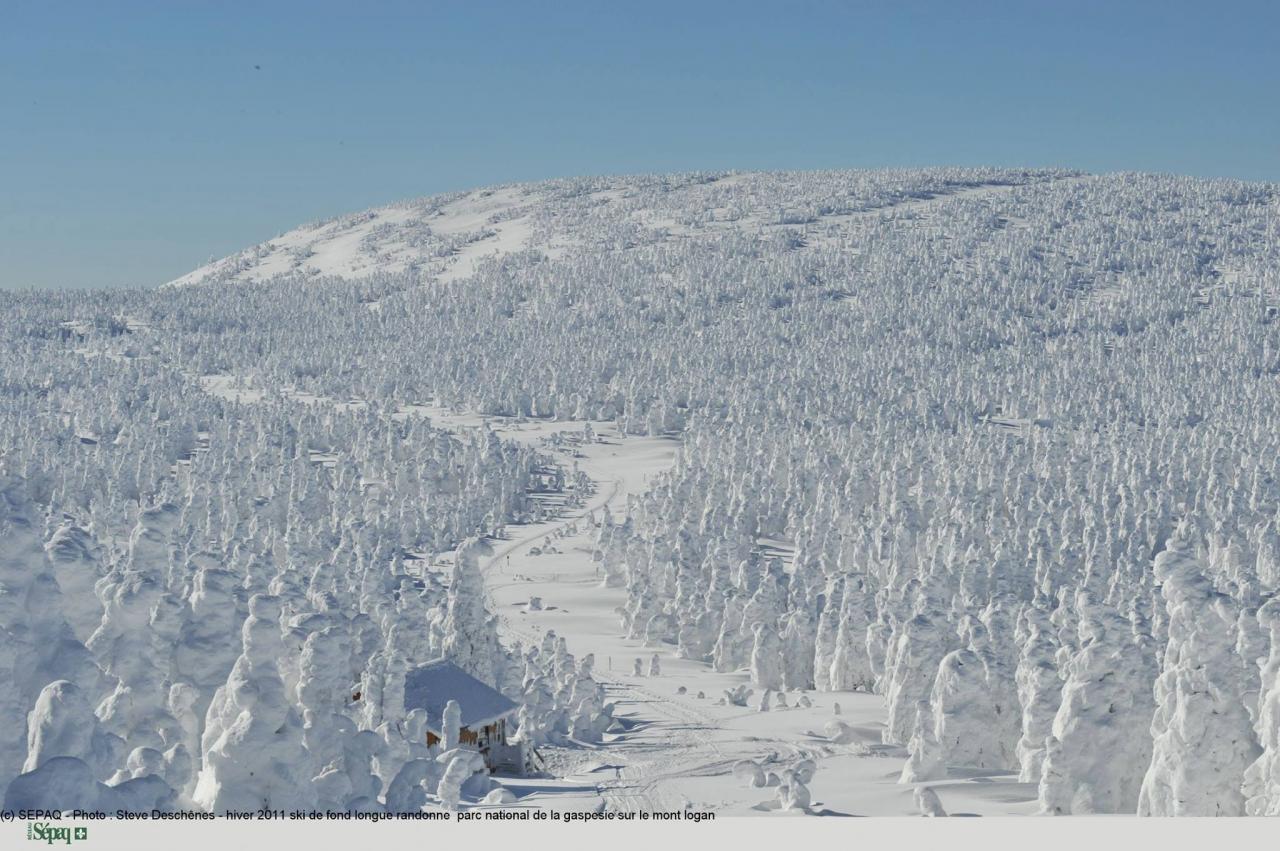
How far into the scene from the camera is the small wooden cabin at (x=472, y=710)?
49.9 metres

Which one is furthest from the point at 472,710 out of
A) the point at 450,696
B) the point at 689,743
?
the point at 689,743

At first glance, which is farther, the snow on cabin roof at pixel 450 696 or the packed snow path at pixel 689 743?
the snow on cabin roof at pixel 450 696

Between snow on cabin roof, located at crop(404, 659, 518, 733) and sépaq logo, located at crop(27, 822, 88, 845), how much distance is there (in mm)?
30783

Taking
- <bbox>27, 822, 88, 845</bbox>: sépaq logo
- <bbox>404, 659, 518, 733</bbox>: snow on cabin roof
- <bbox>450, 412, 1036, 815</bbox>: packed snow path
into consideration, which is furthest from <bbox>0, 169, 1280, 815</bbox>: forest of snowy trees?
<bbox>404, 659, 518, 733</bbox>: snow on cabin roof

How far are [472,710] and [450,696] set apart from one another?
4.04 ft

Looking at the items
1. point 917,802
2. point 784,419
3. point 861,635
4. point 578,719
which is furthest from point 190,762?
point 784,419

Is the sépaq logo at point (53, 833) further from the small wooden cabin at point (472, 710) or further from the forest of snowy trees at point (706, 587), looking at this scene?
the small wooden cabin at point (472, 710)

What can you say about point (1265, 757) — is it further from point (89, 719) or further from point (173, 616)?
point (173, 616)

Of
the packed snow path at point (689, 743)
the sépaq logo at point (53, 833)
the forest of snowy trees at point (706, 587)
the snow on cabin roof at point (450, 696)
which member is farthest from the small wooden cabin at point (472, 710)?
the sépaq logo at point (53, 833)

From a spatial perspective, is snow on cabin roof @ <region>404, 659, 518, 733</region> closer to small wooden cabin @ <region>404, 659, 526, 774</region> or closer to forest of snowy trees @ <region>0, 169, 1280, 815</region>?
small wooden cabin @ <region>404, 659, 526, 774</region>

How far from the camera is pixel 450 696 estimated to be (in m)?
51.3

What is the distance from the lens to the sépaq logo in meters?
18.5

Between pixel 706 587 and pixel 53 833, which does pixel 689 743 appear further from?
pixel 706 587

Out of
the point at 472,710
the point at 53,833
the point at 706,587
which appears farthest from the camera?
the point at 706,587
